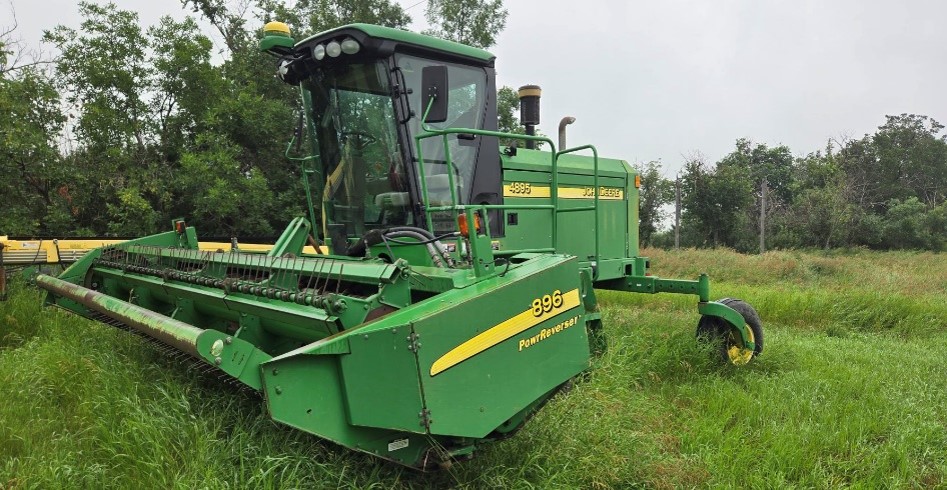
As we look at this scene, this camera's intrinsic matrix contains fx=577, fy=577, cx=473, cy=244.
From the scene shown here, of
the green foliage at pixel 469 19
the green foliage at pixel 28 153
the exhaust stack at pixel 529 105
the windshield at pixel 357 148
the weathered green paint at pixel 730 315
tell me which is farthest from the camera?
the green foliage at pixel 469 19

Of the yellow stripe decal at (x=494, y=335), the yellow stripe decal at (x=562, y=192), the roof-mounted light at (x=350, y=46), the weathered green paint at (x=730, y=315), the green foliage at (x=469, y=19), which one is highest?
the green foliage at (x=469, y=19)

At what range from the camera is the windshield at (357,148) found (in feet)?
13.0

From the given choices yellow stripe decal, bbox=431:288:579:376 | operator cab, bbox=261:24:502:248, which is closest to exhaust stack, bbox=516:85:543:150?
operator cab, bbox=261:24:502:248

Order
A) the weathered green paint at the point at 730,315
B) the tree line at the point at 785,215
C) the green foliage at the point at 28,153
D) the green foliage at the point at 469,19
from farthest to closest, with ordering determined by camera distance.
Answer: the tree line at the point at 785,215 → the green foliage at the point at 469,19 → the green foliage at the point at 28,153 → the weathered green paint at the point at 730,315

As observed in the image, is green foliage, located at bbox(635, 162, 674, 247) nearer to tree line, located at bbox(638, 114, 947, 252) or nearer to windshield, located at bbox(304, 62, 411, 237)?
tree line, located at bbox(638, 114, 947, 252)

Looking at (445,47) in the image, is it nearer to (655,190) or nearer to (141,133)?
(141,133)

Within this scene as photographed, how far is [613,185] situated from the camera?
6223 millimetres

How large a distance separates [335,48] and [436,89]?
35.4 inches

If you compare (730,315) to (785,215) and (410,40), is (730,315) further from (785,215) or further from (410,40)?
(785,215)

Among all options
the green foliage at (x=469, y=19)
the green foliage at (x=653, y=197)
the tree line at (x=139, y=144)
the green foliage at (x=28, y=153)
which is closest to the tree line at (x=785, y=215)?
the green foliage at (x=653, y=197)

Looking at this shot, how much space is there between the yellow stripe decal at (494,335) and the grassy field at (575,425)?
2.23 ft

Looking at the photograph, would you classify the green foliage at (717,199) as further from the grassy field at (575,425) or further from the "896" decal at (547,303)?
the "896" decal at (547,303)

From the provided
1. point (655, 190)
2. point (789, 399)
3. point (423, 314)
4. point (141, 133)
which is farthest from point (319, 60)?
point (655, 190)

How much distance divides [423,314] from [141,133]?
1067 cm
